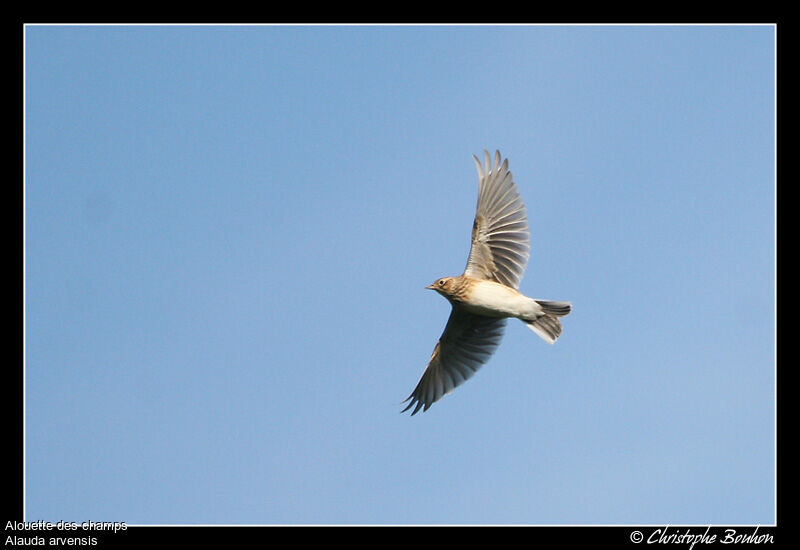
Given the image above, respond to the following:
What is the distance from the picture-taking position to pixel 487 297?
56.2 feet

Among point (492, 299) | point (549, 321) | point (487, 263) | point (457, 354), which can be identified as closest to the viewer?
point (492, 299)

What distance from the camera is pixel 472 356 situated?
1881cm

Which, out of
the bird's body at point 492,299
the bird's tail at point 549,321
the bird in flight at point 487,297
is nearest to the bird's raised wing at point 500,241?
the bird in flight at point 487,297

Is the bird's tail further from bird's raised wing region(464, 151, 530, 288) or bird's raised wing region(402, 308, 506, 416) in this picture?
bird's raised wing region(402, 308, 506, 416)

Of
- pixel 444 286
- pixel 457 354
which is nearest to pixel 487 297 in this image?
pixel 444 286

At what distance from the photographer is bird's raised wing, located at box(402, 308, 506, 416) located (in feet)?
61.3

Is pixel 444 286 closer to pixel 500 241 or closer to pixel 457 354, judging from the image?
pixel 500 241

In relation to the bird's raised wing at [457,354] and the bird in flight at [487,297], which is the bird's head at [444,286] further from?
the bird's raised wing at [457,354]

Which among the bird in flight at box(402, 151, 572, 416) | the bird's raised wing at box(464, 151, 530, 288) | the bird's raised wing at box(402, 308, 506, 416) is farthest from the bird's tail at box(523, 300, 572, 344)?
the bird's raised wing at box(402, 308, 506, 416)

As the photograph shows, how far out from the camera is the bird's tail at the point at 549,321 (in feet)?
56.5

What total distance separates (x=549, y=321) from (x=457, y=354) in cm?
218

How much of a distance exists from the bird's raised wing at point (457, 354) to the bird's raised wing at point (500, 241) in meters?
1.10
